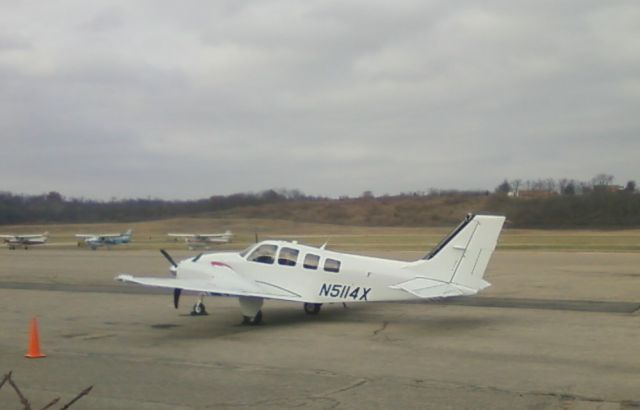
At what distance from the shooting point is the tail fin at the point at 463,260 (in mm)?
16578

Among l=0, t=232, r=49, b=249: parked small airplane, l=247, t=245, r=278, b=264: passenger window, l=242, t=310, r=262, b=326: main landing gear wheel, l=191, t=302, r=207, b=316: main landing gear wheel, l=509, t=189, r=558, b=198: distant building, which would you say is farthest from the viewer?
l=509, t=189, r=558, b=198: distant building

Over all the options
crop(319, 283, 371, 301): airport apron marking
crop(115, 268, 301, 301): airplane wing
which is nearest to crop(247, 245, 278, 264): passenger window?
crop(115, 268, 301, 301): airplane wing

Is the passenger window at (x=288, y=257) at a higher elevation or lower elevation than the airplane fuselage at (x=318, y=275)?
higher

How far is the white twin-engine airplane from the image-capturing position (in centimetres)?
1639

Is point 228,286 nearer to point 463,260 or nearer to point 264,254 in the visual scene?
point 264,254

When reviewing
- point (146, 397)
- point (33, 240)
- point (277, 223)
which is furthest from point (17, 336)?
point (277, 223)

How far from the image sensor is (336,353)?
12.8 m

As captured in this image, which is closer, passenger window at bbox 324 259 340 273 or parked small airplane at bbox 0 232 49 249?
passenger window at bbox 324 259 340 273

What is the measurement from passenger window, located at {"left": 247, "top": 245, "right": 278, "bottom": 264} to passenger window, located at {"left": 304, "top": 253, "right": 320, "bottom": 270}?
805 millimetres

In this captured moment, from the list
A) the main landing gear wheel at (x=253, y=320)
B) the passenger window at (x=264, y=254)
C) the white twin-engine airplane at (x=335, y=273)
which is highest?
the passenger window at (x=264, y=254)

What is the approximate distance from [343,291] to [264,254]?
215 cm

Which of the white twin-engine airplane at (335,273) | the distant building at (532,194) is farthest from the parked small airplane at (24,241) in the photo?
the distant building at (532,194)

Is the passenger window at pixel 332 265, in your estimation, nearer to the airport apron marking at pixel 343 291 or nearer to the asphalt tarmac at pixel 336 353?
the airport apron marking at pixel 343 291

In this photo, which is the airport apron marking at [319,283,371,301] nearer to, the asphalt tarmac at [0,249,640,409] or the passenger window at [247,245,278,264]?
the asphalt tarmac at [0,249,640,409]
